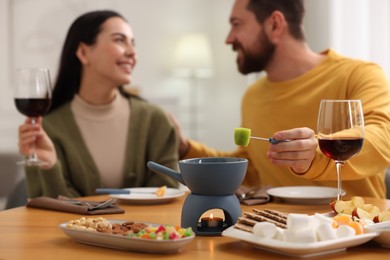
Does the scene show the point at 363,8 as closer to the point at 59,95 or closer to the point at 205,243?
the point at 59,95

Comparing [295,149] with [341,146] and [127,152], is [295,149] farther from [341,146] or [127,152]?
[127,152]

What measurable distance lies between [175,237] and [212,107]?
4.22 meters

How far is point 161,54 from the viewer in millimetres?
5121

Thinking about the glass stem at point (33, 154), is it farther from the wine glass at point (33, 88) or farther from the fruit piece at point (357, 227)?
the fruit piece at point (357, 227)

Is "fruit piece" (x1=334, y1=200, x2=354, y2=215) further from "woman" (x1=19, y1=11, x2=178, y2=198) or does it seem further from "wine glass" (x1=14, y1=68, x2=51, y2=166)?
"woman" (x1=19, y1=11, x2=178, y2=198)

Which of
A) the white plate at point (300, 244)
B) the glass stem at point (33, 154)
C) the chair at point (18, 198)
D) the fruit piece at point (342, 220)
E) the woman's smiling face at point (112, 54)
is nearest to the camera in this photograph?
the white plate at point (300, 244)

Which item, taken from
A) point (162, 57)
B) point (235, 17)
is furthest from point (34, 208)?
point (162, 57)

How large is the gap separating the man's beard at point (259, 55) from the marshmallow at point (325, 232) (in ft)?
6.14

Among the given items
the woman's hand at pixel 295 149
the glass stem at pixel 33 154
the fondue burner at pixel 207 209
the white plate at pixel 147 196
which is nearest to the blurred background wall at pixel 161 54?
the glass stem at pixel 33 154

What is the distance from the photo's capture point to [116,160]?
277 centimetres

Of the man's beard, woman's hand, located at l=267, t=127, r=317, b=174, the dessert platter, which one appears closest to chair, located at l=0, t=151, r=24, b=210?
the man's beard

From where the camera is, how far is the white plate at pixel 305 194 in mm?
1731

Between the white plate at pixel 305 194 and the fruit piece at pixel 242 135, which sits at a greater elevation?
the fruit piece at pixel 242 135

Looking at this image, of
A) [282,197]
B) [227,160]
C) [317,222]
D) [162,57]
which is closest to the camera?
[317,222]
